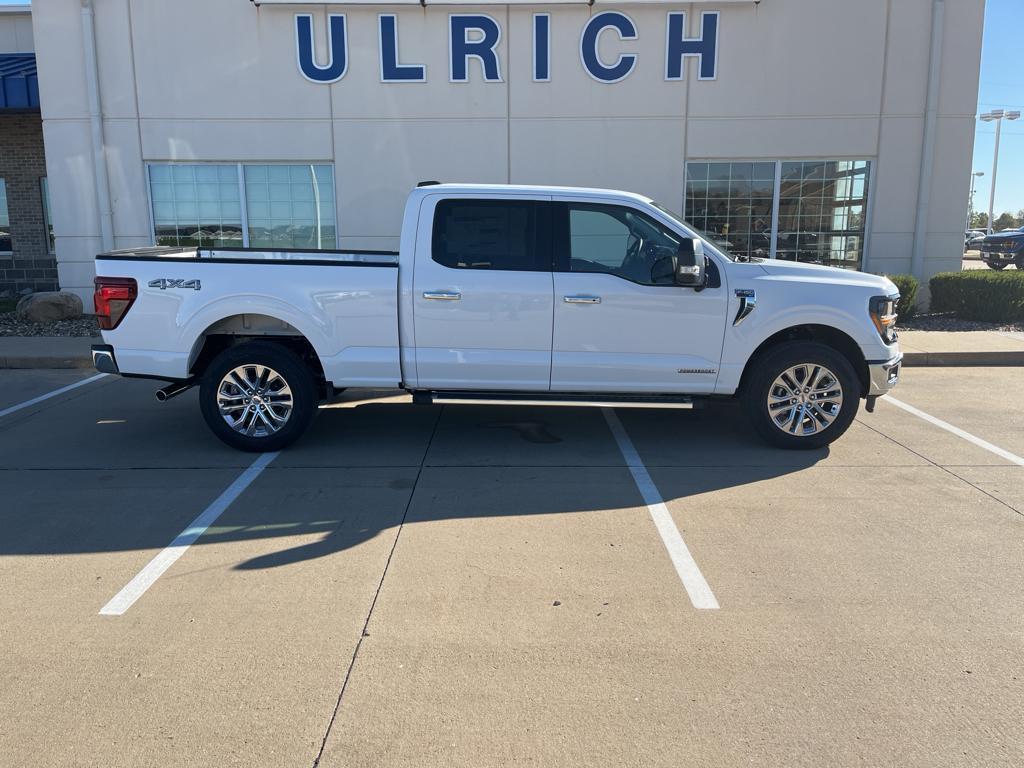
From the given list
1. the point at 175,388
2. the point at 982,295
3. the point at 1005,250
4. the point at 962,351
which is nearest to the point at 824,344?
the point at 962,351

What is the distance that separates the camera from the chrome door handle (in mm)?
6020

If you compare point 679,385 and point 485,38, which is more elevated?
point 485,38

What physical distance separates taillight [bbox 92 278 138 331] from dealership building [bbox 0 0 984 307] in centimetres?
688

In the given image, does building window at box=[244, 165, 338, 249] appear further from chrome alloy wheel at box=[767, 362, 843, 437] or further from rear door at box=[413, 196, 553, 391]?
chrome alloy wheel at box=[767, 362, 843, 437]

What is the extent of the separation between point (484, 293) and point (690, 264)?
1.57m

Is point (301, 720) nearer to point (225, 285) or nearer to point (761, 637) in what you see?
point (761, 637)

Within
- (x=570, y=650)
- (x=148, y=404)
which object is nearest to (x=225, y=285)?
(x=148, y=404)

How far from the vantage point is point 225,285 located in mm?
6055

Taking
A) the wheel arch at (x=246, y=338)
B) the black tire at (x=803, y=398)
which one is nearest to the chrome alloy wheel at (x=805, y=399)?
the black tire at (x=803, y=398)

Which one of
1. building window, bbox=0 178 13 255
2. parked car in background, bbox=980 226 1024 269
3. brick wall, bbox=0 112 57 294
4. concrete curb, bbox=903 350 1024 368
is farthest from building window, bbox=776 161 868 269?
building window, bbox=0 178 13 255

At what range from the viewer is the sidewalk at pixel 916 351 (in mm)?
9969

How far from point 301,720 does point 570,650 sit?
1.18m

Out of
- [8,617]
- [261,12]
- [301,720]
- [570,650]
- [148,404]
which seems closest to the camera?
[301,720]

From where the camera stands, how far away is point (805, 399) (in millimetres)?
6270
